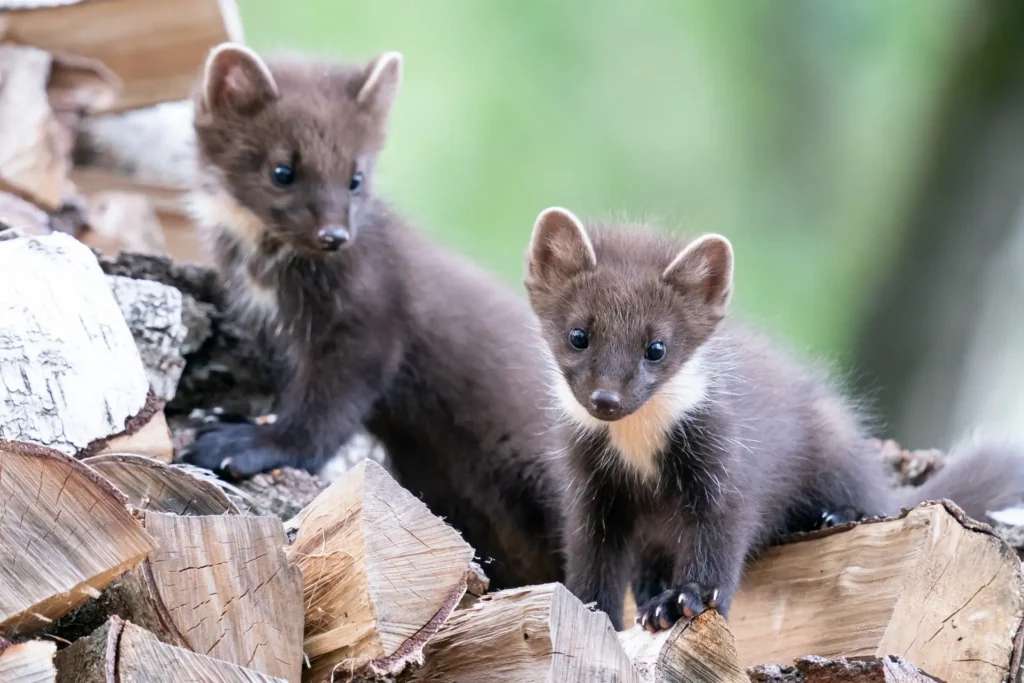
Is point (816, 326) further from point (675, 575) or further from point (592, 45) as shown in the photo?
point (675, 575)

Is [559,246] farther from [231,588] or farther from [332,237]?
[231,588]

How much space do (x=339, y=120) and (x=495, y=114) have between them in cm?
430

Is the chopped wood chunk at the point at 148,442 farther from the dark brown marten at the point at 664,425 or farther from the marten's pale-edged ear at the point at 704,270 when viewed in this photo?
the marten's pale-edged ear at the point at 704,270

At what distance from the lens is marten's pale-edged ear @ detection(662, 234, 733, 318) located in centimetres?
312

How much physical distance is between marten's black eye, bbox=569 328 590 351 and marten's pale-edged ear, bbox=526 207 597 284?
0.18 metres

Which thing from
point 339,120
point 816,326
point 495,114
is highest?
point 339,120

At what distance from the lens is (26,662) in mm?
1870

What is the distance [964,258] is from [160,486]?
190 inches

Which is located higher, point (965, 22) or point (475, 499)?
point (965, 22)

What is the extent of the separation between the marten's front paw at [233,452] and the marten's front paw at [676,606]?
1414 mm

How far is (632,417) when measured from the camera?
3.23 meters

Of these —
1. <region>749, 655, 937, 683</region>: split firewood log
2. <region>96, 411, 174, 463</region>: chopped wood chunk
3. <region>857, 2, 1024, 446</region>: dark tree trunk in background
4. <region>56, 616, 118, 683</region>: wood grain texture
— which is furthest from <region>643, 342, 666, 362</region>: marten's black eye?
<region>857, 2, 1024, 446</region>: dark tree trunk in background

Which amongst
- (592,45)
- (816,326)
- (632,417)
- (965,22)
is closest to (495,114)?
(592,45)

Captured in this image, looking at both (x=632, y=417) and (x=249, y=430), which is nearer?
(x=632, y=417)
